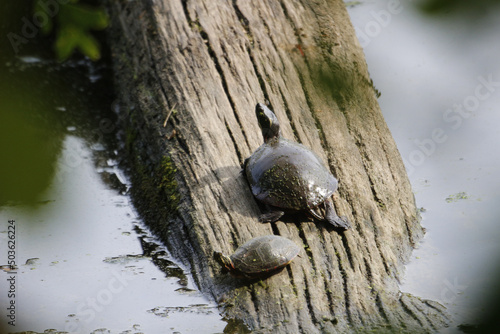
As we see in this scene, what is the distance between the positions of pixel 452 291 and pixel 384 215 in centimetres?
60

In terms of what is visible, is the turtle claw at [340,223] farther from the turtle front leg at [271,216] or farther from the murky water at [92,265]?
the murky water at [92,265]

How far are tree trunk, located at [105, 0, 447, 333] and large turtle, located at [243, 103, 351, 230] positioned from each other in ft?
0.32

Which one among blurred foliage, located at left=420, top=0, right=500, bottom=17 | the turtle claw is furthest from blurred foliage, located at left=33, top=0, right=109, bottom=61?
the turtle claw

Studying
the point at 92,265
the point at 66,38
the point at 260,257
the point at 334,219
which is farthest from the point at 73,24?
the point at 92,265

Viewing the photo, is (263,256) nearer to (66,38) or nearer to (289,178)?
(289,178)

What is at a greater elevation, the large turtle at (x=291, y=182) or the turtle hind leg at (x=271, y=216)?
the large turtle at (x=291, y=182)

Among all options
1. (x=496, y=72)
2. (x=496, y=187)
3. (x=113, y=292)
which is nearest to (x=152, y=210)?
(x=113, y=292)

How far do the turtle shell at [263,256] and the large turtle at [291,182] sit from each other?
31 cm

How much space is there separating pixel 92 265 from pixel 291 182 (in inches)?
55.9

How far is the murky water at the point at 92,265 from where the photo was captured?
8.88 feet

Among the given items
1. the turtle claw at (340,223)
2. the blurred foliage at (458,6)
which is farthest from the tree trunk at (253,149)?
the blurred foliage at (458,6)

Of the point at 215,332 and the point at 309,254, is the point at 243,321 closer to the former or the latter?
the point at 215,332

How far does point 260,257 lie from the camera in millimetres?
2516

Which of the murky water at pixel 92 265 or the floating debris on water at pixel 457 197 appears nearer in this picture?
the murky water at pixel 92 265
